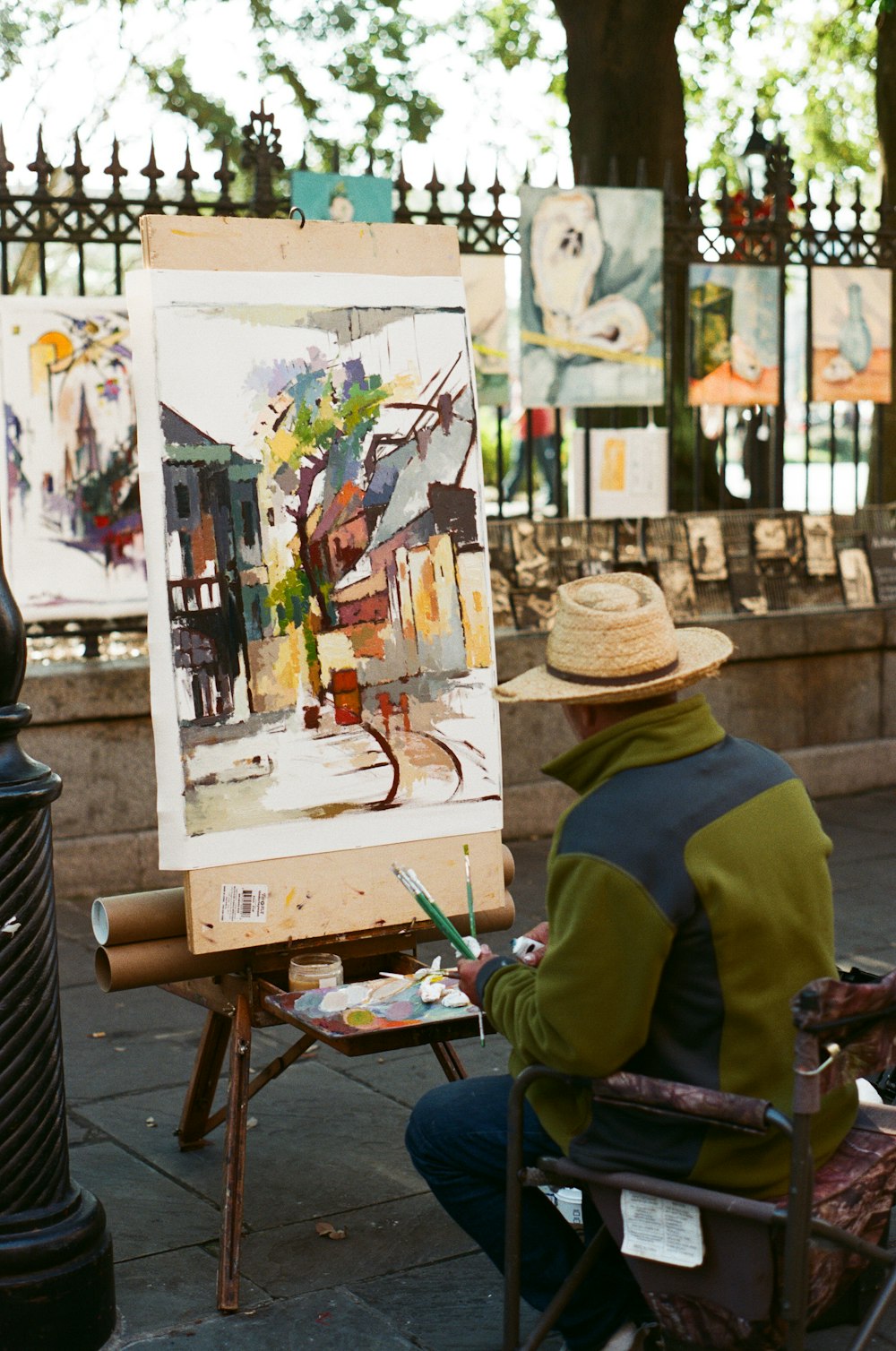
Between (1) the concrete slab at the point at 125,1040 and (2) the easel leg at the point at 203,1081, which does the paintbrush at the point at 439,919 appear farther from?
(1) the concrete slab at the point at 125,1040

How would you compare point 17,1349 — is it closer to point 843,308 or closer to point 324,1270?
point 324,1270

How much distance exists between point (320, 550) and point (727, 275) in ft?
15.4

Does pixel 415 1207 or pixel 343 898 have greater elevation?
pixel 343 898

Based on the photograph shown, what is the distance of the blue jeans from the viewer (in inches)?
110

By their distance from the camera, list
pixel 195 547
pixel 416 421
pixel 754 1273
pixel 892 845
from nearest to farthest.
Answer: pixel 754 1273 < pixel 195 547 < pixel 416 421 < pixel 892 845

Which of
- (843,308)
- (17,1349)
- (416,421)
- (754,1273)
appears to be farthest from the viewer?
(843,308)

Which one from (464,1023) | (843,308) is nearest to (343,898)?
(464,1023)

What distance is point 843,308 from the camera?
7.95m

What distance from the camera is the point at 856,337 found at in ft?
26.3

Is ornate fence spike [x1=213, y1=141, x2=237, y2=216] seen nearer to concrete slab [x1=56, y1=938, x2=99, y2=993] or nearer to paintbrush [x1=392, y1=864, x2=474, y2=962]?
concrete slab [x1=56, y1=938, x2=99, y2=993]

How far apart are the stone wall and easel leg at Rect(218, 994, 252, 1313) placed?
3114 millimetres

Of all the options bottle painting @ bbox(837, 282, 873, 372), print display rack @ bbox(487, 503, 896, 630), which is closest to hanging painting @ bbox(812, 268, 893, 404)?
bottle painting @ bbox(837, 282, 873, 372)

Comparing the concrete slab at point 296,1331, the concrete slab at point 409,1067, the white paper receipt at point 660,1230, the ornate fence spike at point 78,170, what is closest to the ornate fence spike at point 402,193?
the ornate fence spike at point 78,170

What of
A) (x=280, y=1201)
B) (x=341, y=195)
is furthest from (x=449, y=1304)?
(x=341, y=195)
